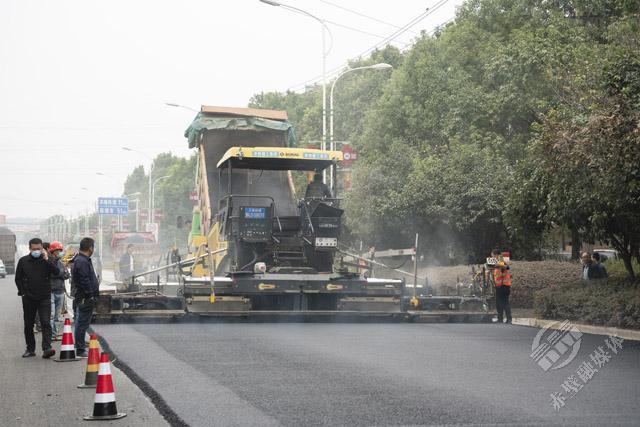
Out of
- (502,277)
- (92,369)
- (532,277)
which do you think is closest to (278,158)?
(502,277)

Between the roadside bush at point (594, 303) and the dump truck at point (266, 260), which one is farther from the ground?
the dump truck at point (266, 260)

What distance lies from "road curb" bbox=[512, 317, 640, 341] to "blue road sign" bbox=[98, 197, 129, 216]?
64.7 metres

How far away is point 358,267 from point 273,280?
99.2 inches

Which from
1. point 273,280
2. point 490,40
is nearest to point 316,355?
point 273,280

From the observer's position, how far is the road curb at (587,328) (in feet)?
56.2

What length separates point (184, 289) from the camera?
61.4 ft

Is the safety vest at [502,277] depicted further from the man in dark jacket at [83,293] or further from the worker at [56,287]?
the man in dark jacket at [83,293]

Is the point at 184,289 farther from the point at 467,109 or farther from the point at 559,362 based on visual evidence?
the point at 467,109

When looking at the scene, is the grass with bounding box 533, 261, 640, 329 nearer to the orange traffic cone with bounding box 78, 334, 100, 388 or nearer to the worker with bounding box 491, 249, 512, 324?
the worker with bounding box 491, 249, 512, 324

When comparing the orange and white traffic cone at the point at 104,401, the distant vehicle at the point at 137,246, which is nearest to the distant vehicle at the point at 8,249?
the distant vehicle at the point at 137,246

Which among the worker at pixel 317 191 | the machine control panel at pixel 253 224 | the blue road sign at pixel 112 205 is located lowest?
the machine control panel at pixel 253 224

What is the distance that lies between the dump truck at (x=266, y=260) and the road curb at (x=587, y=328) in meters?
2.62

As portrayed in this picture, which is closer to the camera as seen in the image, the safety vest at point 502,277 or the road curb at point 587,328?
the road curb at point 587,328

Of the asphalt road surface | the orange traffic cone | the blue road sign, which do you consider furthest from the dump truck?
the blue road sign
